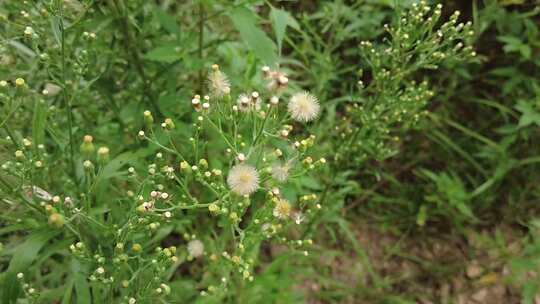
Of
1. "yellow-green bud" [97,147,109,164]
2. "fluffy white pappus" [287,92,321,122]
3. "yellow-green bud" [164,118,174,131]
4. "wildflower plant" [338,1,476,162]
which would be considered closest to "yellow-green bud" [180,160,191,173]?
"yellow-green bud" [164,118,174,131]

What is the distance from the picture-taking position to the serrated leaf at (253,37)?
231 centimetres

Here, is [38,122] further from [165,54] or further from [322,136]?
[322,136]

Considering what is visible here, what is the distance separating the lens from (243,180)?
1.88 metres

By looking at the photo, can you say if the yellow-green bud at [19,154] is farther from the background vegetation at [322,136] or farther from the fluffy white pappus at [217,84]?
the fluffy white pappus at [217,84]

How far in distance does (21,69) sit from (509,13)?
3704mm

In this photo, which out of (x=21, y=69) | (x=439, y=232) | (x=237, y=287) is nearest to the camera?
(x=21, y=69)

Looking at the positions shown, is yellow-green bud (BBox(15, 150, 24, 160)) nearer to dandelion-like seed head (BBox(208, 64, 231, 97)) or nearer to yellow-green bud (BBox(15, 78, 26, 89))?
yellow-green bud (BBox(15, 78, 26, 89))

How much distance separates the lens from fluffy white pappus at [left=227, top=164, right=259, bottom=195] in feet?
6.18

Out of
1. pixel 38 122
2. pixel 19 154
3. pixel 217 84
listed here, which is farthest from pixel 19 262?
pixel 217 84

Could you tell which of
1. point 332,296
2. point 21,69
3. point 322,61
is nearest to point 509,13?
point 322,61

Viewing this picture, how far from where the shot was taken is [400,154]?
15.2 ft

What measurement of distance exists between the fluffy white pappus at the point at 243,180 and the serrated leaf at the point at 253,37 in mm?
623

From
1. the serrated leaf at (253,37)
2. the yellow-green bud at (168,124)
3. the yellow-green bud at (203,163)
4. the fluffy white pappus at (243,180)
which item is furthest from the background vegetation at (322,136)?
the fluffy white pappus at (243,180)

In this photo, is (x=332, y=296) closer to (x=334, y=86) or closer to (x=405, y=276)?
(x=405, y=276)
